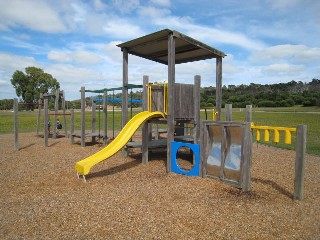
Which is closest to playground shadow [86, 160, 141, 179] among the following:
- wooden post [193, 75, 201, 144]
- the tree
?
wooden post [193, 75, 201, 144]

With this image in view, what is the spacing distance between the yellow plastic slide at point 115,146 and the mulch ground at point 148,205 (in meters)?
0.36

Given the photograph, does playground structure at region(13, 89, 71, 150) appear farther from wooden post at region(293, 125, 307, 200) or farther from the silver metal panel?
wooden post at region(293, 125, 307, 200)

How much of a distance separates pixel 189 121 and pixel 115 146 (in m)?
2.55

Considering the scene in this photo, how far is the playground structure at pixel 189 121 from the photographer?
18.4ft

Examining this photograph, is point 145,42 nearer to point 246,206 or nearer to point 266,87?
point 246,206

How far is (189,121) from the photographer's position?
837cm

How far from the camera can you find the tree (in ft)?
219

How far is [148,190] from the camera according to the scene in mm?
5520

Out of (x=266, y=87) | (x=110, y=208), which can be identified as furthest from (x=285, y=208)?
(x=266, y=87)

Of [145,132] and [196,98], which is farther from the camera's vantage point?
[145,132]

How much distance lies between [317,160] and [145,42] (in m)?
6.79

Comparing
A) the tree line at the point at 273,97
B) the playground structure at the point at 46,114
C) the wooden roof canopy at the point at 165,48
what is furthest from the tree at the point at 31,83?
the wooden roof canopy at the point at 165,48

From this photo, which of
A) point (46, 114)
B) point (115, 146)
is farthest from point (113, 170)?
point (46, 114)

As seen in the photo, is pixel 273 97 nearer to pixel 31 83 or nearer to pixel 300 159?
pixel 31 83
